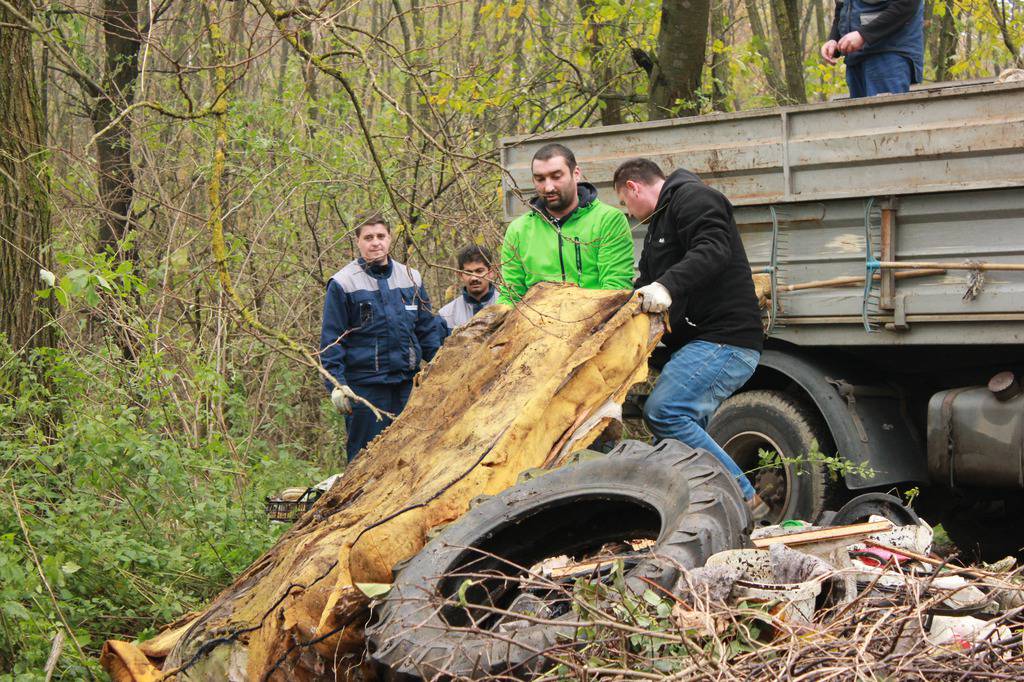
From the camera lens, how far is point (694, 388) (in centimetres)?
575

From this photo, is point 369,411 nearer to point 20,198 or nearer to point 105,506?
point 105,506

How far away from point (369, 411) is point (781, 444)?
2.52 meters

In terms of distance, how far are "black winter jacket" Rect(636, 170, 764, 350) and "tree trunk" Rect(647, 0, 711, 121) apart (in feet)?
13.6

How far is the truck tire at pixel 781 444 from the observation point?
6.60 metres

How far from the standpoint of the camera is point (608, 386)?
549cm

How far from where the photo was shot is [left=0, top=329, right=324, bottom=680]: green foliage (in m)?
4.86

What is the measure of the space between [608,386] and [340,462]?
455 centimetres

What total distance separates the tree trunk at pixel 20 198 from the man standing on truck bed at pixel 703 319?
11.6ft

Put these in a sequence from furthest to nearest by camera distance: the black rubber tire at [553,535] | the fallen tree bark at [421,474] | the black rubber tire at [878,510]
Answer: the black rubber tire at [878,510] → the fallen tree bark at [421,474] → the black rubber tire at [553,535]

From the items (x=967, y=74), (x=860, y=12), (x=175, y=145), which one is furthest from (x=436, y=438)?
(x=967, y=74)

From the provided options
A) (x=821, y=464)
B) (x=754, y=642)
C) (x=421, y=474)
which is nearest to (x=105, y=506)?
(x=421, y=474)

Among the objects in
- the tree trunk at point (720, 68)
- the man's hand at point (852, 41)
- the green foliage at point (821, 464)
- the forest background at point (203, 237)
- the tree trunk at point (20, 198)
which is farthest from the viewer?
the tree trunk at point (720, 68)

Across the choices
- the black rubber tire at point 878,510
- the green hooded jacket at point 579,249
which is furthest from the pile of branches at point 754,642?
the green hooded jacket at point 579,249

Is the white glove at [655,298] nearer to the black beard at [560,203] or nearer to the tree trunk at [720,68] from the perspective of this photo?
the black beard at [560,203]
